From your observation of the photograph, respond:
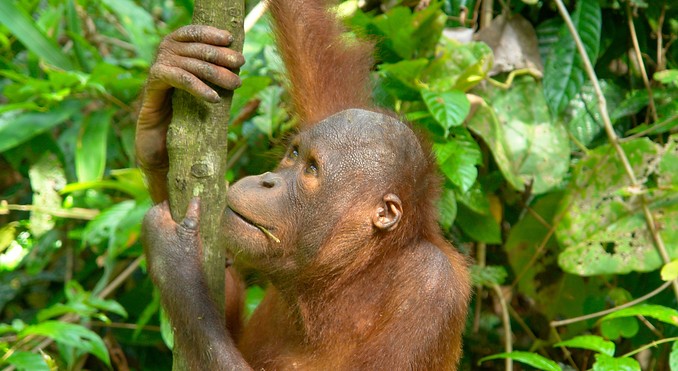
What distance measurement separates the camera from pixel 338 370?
105 inches

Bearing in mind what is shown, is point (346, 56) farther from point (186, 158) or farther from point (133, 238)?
point (133, 238)

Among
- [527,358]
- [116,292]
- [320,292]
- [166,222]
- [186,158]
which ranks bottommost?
[116,292]

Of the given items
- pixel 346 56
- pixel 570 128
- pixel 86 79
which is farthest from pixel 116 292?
pixel 570 128

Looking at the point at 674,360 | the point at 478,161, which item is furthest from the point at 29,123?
the point at 674,360

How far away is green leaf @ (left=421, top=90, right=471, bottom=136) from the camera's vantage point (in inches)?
128

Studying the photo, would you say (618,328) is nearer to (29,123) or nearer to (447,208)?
(447,208)

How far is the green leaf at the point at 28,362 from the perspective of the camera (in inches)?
119

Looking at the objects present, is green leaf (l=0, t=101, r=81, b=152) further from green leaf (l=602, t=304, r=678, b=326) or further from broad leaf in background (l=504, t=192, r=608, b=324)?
green leaf (l=602, t=304, r=678, b=326)

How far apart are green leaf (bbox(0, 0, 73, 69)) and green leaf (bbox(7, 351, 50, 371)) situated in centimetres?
188

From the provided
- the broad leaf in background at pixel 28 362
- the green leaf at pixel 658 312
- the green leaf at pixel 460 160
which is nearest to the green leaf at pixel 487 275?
the green leaf at pixel 460 160

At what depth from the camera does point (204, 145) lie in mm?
2188

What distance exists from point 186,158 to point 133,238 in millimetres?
1918

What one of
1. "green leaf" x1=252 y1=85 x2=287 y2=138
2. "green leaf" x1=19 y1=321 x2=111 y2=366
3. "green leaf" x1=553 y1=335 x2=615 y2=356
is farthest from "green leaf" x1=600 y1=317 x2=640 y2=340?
"green leaf" x1=19 y1=321 x2=111 y2=366

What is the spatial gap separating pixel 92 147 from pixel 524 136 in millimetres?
2269
